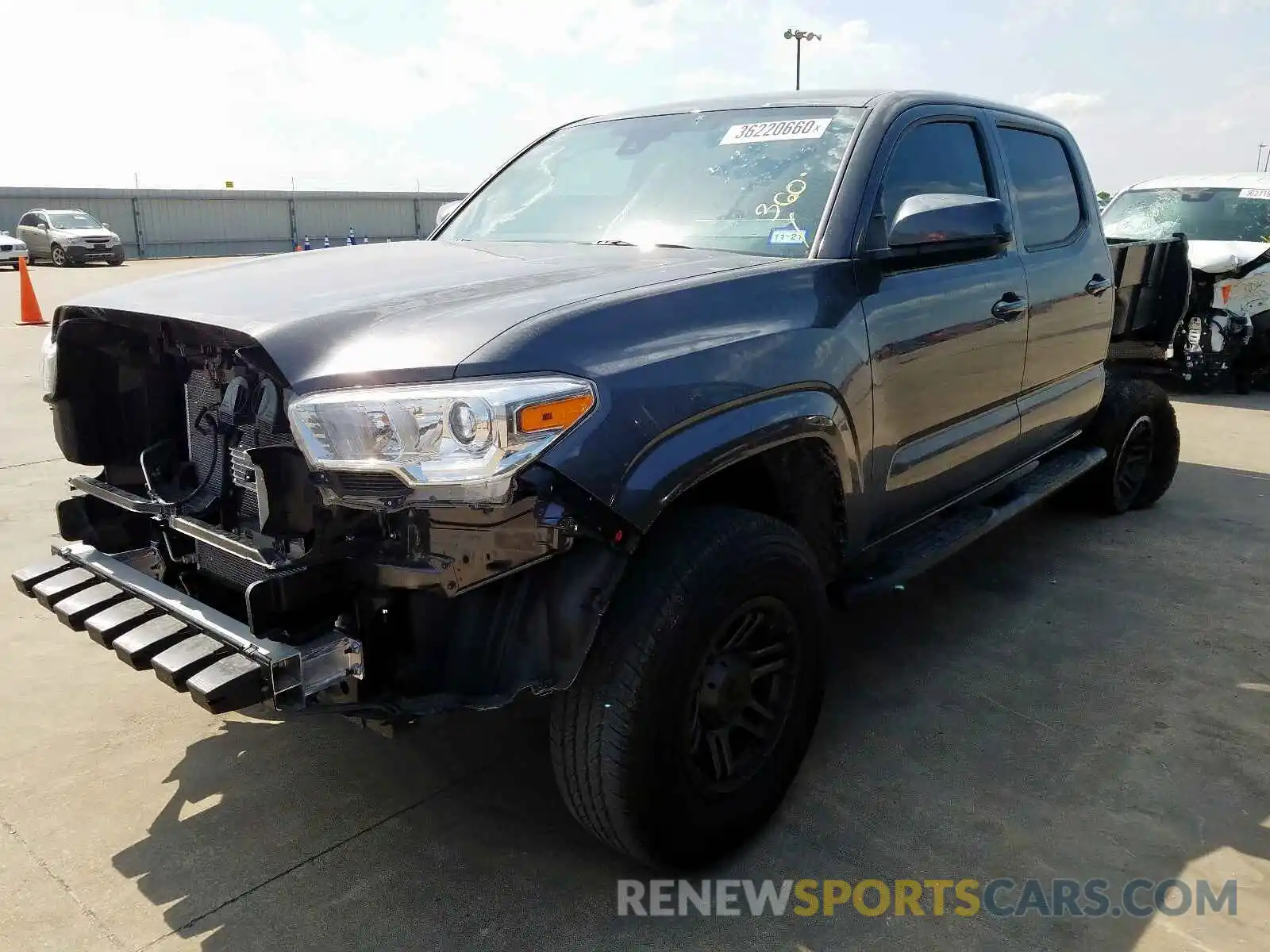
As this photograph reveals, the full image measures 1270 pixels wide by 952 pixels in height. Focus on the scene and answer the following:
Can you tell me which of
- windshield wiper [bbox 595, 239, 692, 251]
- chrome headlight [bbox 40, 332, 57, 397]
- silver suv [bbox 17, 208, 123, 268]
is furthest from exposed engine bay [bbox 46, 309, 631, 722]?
silver suv [bbox 17, 208, 123, 268]

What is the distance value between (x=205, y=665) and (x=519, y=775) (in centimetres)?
112

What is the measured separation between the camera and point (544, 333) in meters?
2.06

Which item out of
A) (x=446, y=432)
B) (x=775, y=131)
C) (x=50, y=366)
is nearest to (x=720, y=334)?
(x=446, y=432)

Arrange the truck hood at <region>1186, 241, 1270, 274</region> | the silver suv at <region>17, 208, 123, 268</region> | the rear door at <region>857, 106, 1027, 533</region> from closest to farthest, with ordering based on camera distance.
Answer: the rear door at <region>857, 106, 1027, 533</region> < the truck hood at <region>1186, 241, 1270, 274</region> < the silver suv at <region>17, 208, 123, 268</region>

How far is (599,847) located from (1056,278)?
114 inches

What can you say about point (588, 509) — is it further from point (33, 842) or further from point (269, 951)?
point (33, 842)

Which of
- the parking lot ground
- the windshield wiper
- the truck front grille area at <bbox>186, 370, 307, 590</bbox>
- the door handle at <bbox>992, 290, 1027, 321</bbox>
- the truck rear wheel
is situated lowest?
the parking lot ground

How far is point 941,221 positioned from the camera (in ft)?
9.37

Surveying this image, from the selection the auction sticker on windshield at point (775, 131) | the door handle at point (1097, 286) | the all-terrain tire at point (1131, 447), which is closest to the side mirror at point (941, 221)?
the auction sticker on windshield at point (775, 131)

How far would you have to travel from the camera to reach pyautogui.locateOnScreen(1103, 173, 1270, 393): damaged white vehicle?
28.3 feet

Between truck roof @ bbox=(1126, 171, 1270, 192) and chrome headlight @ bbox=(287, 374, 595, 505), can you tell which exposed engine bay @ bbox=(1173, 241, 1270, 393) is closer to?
truck roof @ bbox=(1126, 171, 1270, 192)

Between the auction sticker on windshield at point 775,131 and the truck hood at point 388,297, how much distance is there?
57cm

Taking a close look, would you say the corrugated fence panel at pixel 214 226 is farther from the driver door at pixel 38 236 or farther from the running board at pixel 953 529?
the running board at pixel 953 529

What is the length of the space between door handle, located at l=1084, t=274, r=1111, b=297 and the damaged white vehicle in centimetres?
439
